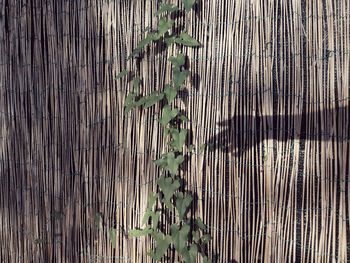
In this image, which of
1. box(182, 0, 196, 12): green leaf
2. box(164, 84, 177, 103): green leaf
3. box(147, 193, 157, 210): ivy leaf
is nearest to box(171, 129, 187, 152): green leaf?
box(164, 84, 177, 103): green leaf

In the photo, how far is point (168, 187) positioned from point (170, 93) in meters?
0.38

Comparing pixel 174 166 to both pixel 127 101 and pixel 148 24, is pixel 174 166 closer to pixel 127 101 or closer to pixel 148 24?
pixel 127 101

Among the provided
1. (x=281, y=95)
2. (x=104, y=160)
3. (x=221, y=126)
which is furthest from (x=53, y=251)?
(x=281, y=95)

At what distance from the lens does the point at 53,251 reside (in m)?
2.00

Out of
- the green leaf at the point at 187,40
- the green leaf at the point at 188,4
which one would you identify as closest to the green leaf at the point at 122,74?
the green leaf at the point at 187,40

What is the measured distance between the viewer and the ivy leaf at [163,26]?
1677 millimetres

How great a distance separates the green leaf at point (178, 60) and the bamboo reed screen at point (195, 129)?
0.04 metres

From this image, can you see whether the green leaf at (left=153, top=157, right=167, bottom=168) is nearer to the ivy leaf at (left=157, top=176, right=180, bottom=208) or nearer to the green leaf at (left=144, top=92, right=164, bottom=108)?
the ivy leaf at (left=157, top=176, right=180, bottom=208)

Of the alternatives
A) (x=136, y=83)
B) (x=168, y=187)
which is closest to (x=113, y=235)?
(x=168, y=187)

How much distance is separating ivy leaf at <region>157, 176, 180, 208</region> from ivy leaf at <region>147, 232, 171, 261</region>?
143 mm

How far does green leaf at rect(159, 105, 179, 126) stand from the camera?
66.1 inches

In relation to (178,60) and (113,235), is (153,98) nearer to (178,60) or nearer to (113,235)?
(178,60)

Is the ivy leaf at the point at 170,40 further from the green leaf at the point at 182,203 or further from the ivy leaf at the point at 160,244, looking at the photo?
the ivy leaf at the point at 160,244

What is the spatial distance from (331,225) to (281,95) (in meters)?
0.51
